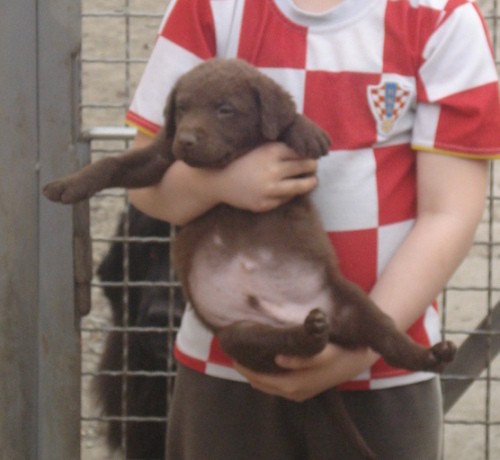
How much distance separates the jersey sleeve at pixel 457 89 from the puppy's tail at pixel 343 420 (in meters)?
0.36

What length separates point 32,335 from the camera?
2184 mm

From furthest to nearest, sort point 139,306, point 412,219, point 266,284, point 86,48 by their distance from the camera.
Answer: point 86,48
point 139,306
point 412,219
point 266,284

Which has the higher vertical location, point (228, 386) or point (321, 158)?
point (321, 158)

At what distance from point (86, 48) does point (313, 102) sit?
1.84 m

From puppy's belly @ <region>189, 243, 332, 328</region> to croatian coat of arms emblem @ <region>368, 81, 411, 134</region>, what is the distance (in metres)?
0.24

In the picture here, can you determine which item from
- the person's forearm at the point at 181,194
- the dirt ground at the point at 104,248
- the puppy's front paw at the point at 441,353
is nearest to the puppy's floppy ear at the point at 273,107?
the person's forearm at the point at 181,194

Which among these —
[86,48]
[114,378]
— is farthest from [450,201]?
[86,48]

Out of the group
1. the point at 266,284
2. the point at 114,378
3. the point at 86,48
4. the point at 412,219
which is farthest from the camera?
the point at 86,48

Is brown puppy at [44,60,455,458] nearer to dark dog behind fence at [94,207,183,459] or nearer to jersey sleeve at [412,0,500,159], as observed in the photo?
jersey sleeve at [412,0,500,159]

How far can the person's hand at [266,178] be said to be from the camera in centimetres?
145

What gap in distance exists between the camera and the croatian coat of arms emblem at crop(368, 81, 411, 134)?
154 centimetres

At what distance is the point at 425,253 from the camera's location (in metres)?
1.52

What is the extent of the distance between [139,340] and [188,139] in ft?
3.77

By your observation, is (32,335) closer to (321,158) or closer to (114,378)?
(114,378)
